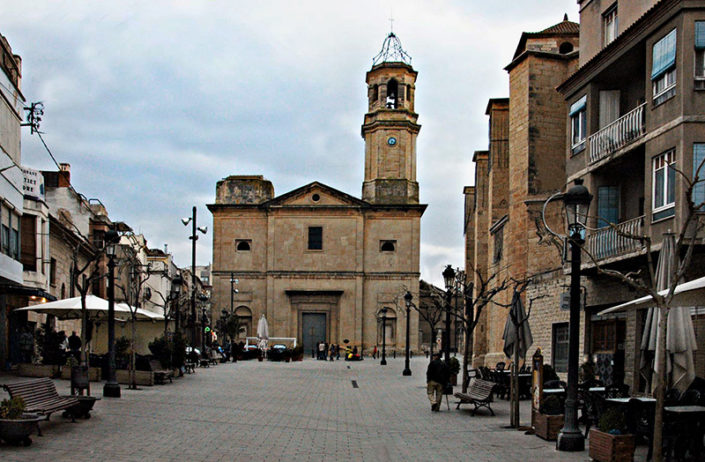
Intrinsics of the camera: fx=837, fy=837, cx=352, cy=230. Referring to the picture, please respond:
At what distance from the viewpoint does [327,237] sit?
2606 inches

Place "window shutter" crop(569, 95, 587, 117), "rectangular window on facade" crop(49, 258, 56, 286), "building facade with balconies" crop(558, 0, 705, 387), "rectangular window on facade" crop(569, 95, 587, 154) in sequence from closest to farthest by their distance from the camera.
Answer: "building facade with balconies" crop(558, 0, 705, 387) → "window shutter" crop(569, 95, 587, 117) → "rectangular window on facade" crop(569, 95, 587, 154) → "rectangular window on facade" crop(49, 258, 56, 286)

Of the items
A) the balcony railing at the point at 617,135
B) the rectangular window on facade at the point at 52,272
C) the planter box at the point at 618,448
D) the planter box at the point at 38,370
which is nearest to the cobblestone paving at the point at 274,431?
the planter box at the point at 618,448

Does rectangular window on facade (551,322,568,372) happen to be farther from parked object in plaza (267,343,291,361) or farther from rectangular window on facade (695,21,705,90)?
parked object in plaza (267,343,291,361)

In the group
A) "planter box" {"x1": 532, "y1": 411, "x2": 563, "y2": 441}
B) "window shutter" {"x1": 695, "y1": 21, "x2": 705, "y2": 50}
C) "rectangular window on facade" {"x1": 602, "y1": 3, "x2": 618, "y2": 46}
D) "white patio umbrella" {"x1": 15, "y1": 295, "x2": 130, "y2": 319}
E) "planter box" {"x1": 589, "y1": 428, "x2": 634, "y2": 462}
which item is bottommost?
"planter box" {"x1": 532, "y1": 411, "x2": 563, "y2": 441}

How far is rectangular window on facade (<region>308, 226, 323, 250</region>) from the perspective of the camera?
217 ft

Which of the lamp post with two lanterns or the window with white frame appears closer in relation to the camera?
the lamp post with two lanterns

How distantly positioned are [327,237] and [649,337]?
53.1m

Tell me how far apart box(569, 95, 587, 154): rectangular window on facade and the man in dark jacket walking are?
823 cm

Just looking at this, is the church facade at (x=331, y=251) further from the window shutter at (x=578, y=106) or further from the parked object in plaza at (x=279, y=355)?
the window shutter at (x=578, y=106)

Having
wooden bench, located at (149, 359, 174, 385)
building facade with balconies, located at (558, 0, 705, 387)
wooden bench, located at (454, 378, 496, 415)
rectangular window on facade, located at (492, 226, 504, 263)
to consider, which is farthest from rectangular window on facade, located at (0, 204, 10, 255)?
rectangular window on facade, located at (492, 226, 504, 263)

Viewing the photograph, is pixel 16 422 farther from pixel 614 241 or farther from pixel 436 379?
pixel 614 241

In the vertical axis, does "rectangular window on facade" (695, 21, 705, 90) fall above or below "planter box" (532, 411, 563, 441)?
above

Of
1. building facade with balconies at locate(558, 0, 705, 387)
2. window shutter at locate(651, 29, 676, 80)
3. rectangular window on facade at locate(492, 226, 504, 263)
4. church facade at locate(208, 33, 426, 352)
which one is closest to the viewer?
building facade with balconies at locate(558, 0, 705, 387)

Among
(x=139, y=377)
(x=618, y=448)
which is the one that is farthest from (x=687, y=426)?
(x=139, y=377)
